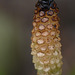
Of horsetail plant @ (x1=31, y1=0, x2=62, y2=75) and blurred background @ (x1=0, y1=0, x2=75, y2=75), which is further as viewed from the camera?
blurred background @ (x1=0, y1=0, x2=75, y2=75)

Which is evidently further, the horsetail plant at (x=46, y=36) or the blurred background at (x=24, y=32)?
the blurred background at (x=24, y=32)

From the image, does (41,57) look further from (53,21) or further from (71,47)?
(71,47)

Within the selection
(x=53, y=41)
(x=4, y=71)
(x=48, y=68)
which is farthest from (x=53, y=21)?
(x=4, y=71)

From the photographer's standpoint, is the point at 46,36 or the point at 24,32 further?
the point at 24,32
